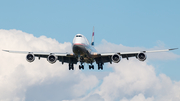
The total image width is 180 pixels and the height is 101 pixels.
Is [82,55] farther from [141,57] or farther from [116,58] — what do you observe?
[141,57]

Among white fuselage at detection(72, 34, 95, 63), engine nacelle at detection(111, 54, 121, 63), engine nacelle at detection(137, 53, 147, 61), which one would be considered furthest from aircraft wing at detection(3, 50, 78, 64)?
engine nacelle at detection(137, 53, 147, 61)

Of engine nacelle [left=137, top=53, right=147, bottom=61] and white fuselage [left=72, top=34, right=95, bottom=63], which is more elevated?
white fuselage [left=72, top=34, right=95, bottom=63]

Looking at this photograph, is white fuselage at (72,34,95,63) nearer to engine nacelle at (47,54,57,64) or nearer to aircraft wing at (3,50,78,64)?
aircraft wing at (3,50,78,64)

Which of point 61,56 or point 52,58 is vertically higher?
point 61,56

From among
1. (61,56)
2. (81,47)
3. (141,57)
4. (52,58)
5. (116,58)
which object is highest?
(81,47)

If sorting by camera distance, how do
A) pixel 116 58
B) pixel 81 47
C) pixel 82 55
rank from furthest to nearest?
1. pixel 116 58
2. pixel 82 55
3. pixel 81 47

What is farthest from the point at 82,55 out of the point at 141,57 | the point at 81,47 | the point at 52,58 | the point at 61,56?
the point at 141,57

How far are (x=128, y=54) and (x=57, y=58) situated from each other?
15082 mm

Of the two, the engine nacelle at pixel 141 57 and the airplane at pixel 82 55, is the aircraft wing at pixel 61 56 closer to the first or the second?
the airplane at pixel 82 55

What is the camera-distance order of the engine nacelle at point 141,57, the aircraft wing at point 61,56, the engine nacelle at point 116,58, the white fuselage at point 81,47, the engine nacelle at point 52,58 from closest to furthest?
the white fuselage at point 81,47, the engine nacelle at point 141,57, the engine nacelle at point 52,58, the engine nacelle at point 116,58, the aircraft wing at point 61,56

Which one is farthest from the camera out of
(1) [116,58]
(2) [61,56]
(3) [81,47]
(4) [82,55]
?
(2) [61,56]

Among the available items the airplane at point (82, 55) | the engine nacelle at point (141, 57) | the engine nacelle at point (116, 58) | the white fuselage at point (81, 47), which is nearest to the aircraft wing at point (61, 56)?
the airplane at point (82, 55)

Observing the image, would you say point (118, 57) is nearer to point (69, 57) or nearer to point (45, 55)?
point (69, 57)

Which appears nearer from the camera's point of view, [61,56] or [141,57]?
[141,57]
